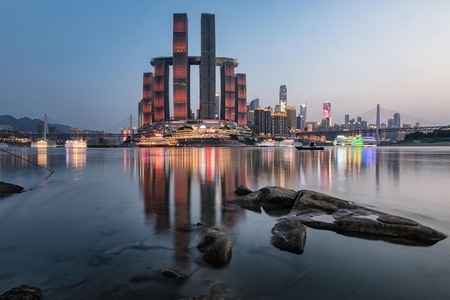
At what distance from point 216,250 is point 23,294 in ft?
12.8

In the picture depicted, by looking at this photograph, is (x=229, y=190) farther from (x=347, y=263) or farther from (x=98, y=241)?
(x=347, y=263)

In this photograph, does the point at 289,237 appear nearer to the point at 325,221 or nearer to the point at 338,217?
the point at 325,221

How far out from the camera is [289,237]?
29.6 feet

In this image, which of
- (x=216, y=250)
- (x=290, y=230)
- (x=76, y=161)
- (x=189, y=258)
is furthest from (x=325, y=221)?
(x=76, y=161)

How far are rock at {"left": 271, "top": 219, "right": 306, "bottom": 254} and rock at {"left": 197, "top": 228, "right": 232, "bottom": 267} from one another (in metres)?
1.56

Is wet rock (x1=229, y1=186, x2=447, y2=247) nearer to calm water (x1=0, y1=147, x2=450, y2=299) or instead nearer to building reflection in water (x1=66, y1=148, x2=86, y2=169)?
calm water (x1=0, y1=147, x2=450, y2=299)

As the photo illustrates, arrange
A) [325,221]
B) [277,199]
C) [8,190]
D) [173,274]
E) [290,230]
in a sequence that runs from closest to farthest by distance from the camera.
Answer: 1. [173,274]
2. [290,230]
3. [325,221]
4. [277,199]
5. [8,190]

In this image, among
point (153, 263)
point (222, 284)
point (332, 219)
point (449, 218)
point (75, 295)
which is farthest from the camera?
→ point (449, 218)

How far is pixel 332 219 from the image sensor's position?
1145 cm

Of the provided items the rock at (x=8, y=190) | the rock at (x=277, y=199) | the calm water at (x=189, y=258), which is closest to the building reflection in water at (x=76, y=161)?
the rock at (x=8, y=190)

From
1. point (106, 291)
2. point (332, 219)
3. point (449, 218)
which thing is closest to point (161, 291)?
point (106, 291)

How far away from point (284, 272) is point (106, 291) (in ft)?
11.9

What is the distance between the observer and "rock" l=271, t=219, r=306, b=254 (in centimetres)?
855

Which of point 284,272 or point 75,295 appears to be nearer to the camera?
point 75,295
